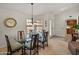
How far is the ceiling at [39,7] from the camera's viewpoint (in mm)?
1937

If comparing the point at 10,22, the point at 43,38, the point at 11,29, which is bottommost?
the point at 43,38

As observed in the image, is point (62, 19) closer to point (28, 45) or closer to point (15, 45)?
point (28, 45)

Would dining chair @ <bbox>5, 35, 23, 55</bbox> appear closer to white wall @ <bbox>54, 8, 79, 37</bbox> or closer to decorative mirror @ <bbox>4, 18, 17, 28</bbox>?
decorative mirror @ <bbox>4, 18, 17, 28</bbox>

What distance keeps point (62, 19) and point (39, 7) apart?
46 centimetres

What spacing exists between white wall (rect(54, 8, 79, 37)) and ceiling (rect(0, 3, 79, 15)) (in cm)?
9

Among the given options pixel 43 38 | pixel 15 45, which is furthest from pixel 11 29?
pixel 43 38

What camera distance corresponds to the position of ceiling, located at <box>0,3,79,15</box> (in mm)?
1937

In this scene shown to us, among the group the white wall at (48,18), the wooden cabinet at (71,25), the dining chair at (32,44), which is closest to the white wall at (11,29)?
the dining chair at (32,44)

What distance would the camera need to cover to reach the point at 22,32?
1951 millimetres

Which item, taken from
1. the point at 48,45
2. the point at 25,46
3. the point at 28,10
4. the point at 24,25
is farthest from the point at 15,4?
the point at 48,45

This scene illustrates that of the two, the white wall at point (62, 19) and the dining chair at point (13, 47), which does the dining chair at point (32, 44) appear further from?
the white wall at point (62, 19)

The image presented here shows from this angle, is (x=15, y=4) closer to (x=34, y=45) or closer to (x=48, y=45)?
(x=34, y=45)

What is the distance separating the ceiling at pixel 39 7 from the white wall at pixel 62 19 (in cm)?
9

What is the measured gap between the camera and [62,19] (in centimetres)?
199
